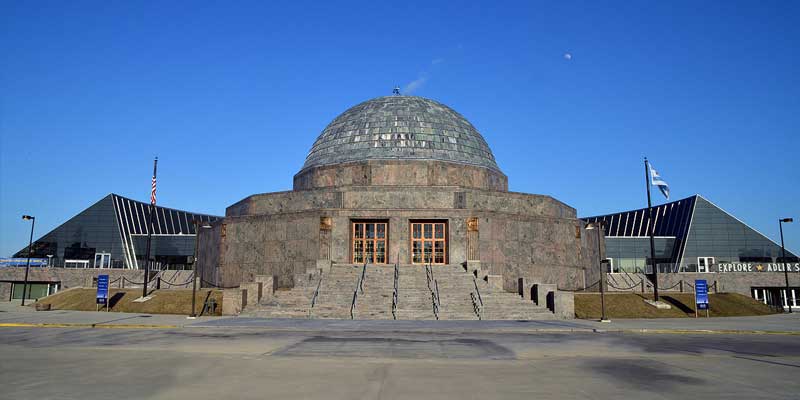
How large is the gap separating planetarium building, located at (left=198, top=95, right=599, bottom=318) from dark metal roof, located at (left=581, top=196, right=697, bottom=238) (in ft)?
47.5

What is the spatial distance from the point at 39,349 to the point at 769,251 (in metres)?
42.3

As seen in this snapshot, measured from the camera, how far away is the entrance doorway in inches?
909

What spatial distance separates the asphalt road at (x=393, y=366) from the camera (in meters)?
6.01

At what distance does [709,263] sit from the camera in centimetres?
3759

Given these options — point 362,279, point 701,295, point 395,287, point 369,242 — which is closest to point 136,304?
point 362,279

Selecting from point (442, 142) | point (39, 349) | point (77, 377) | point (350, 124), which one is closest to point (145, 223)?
point (350, 124)

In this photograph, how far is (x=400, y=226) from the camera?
76.1 feet

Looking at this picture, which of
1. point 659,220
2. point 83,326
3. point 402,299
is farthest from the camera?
point 659,220

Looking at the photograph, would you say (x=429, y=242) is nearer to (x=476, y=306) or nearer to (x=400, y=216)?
(x=400, y=216)

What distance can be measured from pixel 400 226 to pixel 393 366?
50.7 feet

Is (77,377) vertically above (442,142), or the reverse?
(442,142)

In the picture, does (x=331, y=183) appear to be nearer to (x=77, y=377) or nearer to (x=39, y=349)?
(x=39, y=349)

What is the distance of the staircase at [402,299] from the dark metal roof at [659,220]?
2136cm

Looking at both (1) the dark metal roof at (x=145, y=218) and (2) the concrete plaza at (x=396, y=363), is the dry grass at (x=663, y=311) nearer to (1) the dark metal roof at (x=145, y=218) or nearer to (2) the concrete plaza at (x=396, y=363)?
(2) the concrete plaza at (x=396, y=363)
